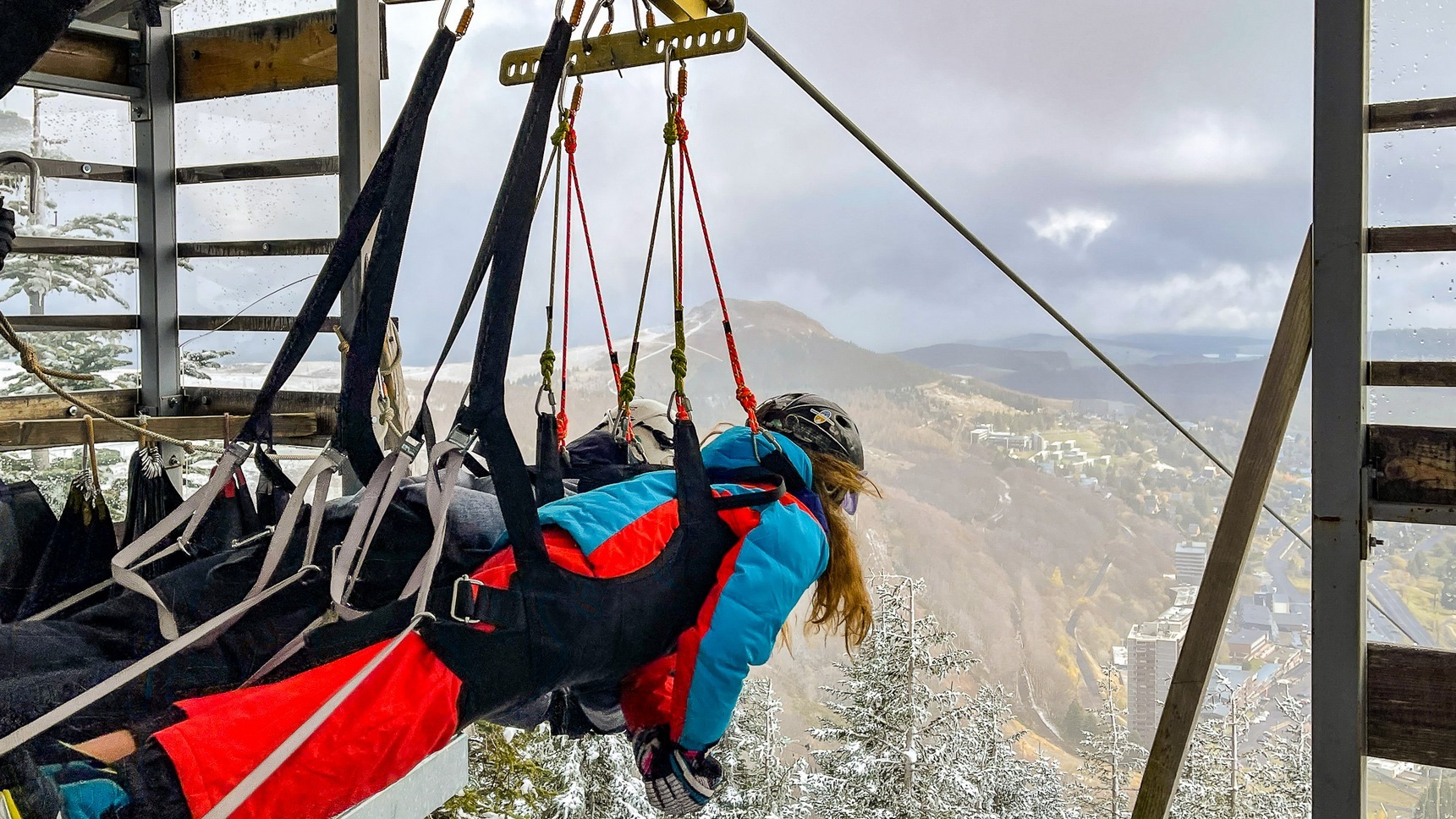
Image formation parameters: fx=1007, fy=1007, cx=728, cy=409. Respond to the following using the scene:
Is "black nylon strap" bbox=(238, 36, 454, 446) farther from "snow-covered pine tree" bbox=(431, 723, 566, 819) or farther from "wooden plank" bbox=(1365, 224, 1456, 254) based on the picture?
"snow-covered pine tree" bbox=(431, 723, 566, 819)

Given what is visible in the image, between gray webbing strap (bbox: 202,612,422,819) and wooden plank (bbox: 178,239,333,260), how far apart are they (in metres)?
2.24

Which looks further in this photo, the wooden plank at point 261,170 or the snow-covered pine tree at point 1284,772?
the snow-covered pine tree at point 1284,772

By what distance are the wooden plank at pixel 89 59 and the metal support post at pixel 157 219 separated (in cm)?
5

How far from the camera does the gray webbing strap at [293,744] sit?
33.7 inches

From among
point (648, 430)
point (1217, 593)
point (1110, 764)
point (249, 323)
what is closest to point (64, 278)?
point (249, 323)

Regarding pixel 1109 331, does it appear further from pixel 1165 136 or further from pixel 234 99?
pixel 234 99

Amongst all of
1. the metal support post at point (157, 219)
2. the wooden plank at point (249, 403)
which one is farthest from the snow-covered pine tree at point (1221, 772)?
the metal support post at point (157, 219)

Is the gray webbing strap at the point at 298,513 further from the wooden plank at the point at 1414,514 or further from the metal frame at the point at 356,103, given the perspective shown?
the metal frame at the point at 356,103

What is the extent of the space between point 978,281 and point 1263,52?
5.75 meters

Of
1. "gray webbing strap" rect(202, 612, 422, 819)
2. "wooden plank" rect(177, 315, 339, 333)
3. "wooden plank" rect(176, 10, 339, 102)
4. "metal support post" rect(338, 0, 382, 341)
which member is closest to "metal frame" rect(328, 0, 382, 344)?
"metal support post" rect(338, 0, 382, 341)

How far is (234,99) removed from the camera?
3.27 meters

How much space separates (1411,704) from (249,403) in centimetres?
321

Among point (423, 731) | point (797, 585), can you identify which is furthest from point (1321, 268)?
point (423, 731)

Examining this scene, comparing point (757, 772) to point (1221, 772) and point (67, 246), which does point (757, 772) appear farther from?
point (67, 246)
